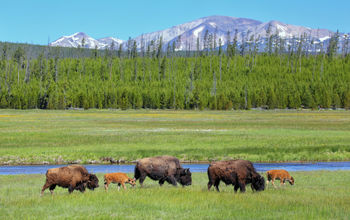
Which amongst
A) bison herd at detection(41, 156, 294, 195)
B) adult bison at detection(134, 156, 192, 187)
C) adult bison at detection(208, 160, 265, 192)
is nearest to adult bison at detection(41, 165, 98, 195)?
bison herd at detection(41, 156, 294, 195)

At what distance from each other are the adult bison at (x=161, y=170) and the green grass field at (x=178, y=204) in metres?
1.04

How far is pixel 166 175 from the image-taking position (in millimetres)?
20203

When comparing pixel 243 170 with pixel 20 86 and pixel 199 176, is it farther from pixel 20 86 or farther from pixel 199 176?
pixel 20 86

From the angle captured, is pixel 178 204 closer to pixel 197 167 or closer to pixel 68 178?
pixel 68 178

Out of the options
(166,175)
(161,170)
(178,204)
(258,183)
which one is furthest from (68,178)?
(258,183)

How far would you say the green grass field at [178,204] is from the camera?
14195 millimetres

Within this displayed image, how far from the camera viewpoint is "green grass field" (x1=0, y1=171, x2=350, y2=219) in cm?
1420

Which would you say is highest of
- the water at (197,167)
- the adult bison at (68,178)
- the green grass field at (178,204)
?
the adult bison at (68,178)

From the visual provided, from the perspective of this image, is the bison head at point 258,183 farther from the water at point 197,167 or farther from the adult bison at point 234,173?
the water at point 197,167

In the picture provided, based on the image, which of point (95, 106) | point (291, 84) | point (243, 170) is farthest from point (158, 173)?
point (291, 84)

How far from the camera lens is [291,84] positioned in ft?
582

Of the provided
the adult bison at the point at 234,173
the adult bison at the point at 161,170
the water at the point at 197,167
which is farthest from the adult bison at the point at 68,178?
the water at the point at 197,167

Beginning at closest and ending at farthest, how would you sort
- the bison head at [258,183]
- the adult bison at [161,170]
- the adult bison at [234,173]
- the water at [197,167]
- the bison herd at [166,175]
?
the bison herd at [166,175], the adult bison at [234,173], the bison head at [258,183], the adult bison at [161,170], the water at [197,167]

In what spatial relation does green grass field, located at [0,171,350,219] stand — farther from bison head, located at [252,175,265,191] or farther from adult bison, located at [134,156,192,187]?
adult bison, located at [134,156,192,187]
